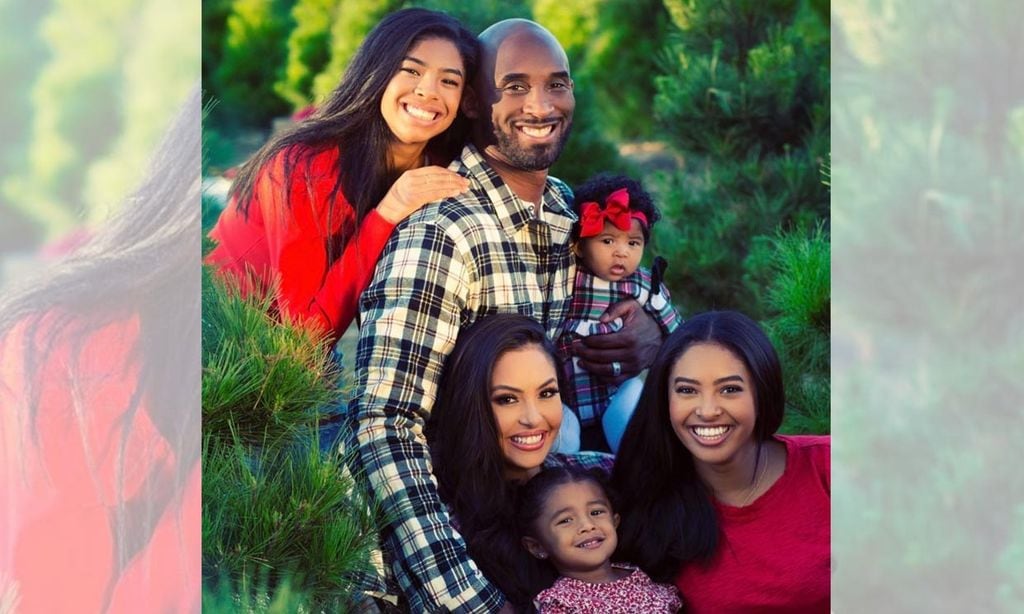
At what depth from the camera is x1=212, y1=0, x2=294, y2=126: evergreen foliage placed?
5750 millimetres

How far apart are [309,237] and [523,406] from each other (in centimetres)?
52

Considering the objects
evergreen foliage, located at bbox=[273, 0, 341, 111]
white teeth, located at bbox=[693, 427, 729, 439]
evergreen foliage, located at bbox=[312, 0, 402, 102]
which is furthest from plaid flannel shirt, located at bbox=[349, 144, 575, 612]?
evergreen foliage, located at bbox=[273, 0, 341, 111]

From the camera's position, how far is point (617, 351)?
3.40m

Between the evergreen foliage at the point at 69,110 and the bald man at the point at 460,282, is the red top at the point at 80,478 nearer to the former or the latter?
the evergreen foliage at the point at 69,110

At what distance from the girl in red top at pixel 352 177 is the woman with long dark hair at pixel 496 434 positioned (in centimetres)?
28

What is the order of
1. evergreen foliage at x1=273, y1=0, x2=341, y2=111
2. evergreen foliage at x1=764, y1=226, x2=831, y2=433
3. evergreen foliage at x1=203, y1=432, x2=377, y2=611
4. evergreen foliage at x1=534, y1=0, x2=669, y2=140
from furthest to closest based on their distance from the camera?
1. evergreen foliage at x1=534, y1=0, x2=669, y2=140
2. evergreen foliage at x1=273, y1=0, x2=341, y2=111
3. evergreen foliage at x1=764, y1=226, x2=831, y2=433
4. evergreen foliage at x1=203, y1=432, x2=377, y2=611

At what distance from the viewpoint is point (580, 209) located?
3354mm

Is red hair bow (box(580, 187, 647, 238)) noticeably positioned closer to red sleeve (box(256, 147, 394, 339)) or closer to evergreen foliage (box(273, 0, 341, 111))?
red sleeve (box(256, 147, 394, 339))

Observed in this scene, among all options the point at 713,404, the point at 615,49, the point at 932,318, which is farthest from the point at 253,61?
the point at 932,318

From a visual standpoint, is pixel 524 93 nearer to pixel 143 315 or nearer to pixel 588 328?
pixel 588 328

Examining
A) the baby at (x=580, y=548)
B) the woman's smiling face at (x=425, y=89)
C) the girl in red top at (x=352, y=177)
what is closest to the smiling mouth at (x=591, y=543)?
the baby at (x=580, y=548)

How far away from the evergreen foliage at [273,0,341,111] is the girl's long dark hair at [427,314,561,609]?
2.96 m

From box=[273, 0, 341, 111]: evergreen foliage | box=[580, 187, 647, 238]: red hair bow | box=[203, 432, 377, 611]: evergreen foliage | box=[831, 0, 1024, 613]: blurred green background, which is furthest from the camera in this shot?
box=[273, 0, 341, 111]: evergreen foliage

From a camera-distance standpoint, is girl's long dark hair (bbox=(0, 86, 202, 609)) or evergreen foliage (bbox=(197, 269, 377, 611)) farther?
evergreen foliage (bbox=(197, 269, 377, 611))
